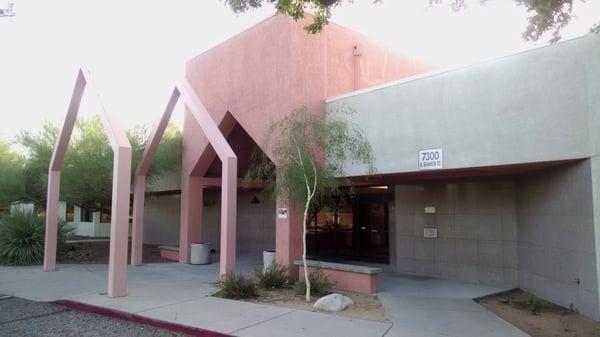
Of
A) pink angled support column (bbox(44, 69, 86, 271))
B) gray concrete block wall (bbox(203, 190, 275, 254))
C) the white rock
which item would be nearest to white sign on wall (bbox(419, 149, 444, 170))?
the white rock

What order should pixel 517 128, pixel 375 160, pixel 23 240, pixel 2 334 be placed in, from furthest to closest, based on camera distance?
1. pixel 23 240
2. pixel 375 160
3. pixel 517 128
4. pixel 2 334

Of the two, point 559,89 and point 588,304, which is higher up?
point 559,89

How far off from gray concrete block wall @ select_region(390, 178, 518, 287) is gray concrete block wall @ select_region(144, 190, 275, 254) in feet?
18.8

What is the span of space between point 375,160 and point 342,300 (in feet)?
12.9

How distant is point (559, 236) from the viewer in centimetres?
954

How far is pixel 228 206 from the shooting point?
1119 cm

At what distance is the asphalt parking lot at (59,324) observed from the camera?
313 inches

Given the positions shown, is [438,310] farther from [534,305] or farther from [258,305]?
[258,305]

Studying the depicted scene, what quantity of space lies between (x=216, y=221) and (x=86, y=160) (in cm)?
679

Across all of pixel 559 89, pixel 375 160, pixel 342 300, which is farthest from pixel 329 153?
pixel 559 89

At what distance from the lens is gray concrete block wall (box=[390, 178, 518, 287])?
12180 mm

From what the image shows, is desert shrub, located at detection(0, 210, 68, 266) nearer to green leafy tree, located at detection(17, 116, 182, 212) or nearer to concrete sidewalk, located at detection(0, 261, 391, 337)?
concrete sidewalk, located at detection(0, 261, 391, 337)

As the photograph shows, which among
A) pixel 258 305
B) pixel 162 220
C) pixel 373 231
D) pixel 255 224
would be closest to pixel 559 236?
pixel 258 305

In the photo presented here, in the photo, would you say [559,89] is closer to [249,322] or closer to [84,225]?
[249,322]
